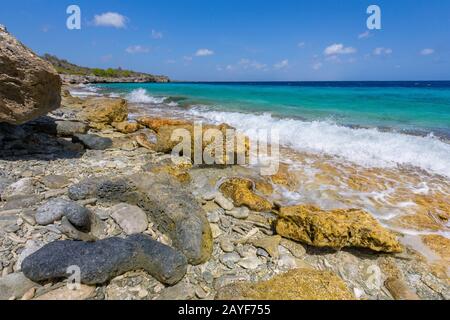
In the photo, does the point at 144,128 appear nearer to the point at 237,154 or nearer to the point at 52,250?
the point at 237,154

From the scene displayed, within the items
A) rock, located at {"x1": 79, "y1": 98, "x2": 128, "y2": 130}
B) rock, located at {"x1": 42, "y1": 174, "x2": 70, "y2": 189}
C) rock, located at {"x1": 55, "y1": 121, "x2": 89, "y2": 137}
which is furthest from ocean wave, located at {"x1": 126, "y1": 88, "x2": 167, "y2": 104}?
rock, located at {"x1": 42, "y1": 174, "x2": 70, "y2": 189}

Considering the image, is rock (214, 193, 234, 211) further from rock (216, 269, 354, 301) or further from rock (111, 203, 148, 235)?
rock (216, 269, 354, 301)

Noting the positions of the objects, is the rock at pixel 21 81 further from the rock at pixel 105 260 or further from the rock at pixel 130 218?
the rock at pixel 105 260

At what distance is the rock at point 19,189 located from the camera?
3606 mm

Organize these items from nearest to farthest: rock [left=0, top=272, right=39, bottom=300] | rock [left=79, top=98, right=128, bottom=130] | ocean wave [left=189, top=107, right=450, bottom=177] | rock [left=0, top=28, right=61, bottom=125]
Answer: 1. rock [left=0, top=272, right=39, bottom=300]
2. rock [left=0, top=28, right=61, bottom=125]
3. ocean wave [left=189, top=107, right=450, bottom=177]
4. rock [left=79, top=98, right=128, bottom=130]

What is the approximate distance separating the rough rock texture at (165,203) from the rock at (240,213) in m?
0.59

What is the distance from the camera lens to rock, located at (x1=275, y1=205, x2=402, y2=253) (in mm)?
3139

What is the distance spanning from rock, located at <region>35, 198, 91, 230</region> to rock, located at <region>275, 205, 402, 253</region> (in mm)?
2447

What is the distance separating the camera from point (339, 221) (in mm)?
3273

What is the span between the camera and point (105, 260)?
8.20 feet

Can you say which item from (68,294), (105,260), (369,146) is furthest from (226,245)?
(369,146)

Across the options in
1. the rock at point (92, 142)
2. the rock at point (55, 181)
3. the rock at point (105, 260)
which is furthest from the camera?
the rock at point (92, 142)

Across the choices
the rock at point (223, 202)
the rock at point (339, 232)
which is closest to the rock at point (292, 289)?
the rock at point (339, 232)
